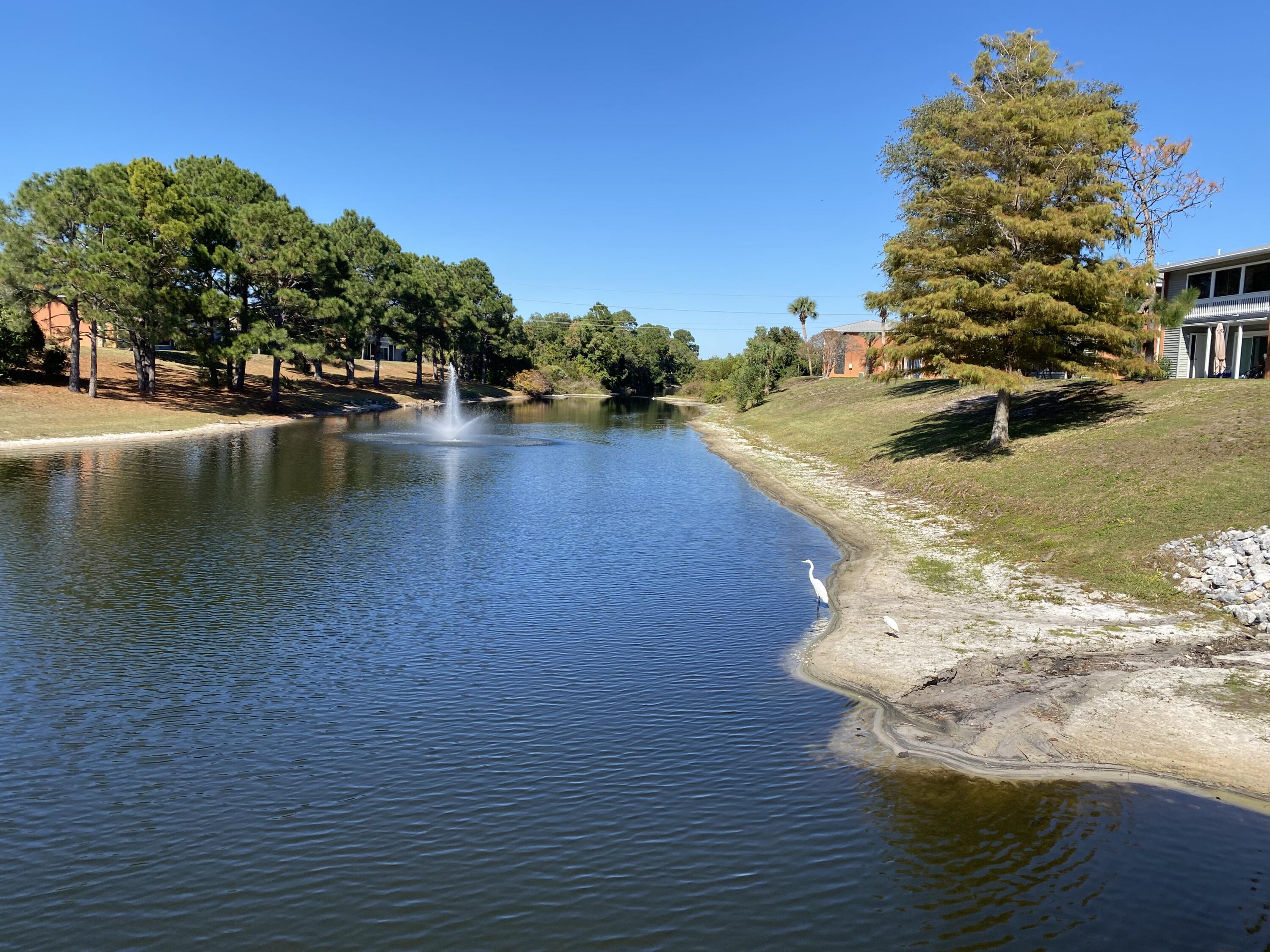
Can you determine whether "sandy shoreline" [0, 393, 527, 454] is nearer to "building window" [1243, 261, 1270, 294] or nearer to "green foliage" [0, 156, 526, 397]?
"green foliage" [0, 156, 526, 397]

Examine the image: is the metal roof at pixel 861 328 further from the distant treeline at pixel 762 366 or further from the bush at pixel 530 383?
the bush at pixel 530 383

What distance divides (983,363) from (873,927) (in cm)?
2992

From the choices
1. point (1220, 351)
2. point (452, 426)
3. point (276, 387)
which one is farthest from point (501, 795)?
point (276, 387)

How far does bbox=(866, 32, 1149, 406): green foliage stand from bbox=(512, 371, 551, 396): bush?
361ft

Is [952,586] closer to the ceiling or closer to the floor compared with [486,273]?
closer to the floor

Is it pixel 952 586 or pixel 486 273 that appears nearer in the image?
pixel 952 586

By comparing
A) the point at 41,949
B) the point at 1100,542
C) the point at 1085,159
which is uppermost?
the point at 1085,159

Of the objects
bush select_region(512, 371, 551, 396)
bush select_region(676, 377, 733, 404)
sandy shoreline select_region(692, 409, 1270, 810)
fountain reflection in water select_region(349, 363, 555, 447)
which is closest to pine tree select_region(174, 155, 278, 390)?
fountain reflection in water select_region(349, 363, 555, 447)

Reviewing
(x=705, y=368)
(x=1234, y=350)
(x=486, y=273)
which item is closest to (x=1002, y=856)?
(x=1234, y=350)

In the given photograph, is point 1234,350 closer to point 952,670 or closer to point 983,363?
point 983,363

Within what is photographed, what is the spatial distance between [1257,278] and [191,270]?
227ft

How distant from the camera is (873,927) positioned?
348 inches

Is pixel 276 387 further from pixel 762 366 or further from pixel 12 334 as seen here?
pixel 762 366

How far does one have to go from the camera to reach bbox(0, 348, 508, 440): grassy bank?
5491 centimetres
